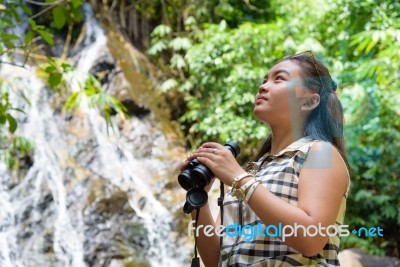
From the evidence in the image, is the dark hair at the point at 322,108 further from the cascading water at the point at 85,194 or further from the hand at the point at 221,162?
the cascading water at the point at 85,194

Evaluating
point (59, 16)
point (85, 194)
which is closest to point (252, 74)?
point (85, 194)

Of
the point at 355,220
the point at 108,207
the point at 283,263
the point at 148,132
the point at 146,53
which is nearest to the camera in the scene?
the point at 283,263

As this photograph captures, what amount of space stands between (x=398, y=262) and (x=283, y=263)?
10.6 ft

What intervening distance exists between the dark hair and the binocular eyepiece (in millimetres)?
223

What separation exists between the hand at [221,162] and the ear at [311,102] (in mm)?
198

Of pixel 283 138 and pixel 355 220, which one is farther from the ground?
pixel 283 138

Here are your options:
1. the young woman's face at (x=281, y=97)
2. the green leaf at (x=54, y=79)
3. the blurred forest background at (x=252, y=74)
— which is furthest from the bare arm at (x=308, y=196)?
the blurred forest background at (x=252, y=74)

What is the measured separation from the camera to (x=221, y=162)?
0.79m

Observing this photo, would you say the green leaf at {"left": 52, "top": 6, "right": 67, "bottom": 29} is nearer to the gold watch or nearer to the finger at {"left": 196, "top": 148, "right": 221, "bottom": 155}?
the finger at {"left": 196, "top": 148, "right": 221, "bottom": 155}

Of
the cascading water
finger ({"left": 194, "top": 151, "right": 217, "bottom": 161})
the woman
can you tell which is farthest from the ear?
the cascading water

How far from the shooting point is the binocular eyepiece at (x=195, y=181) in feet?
2.62

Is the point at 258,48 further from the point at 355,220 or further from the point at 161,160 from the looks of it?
the point at 355,220

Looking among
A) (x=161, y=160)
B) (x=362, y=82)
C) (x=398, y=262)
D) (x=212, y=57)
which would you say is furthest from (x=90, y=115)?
(x=398, y=262)

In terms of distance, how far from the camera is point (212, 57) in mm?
4680
